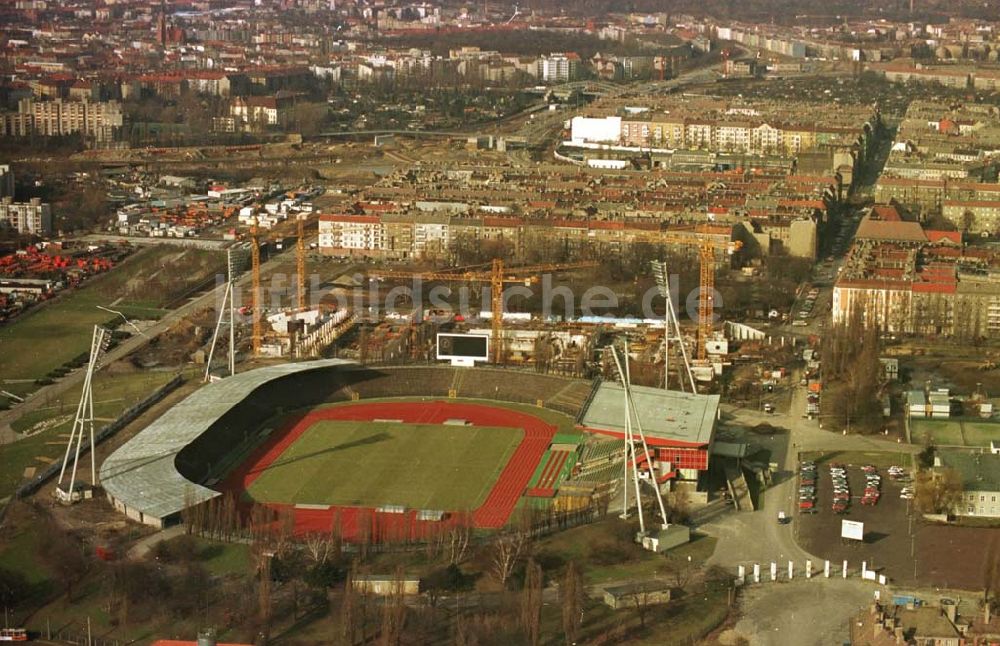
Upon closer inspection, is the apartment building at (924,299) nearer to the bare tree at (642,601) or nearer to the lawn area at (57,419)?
the lawn area at (57,419)

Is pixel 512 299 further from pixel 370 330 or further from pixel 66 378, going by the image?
pixel 66 378

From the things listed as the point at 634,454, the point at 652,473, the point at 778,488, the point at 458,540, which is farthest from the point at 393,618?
the point at 778,488

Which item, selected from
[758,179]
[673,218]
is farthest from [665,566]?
[758,179]

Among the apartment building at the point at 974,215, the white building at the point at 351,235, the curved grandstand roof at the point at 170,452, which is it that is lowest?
the curved grandstand roof at the point at 170,452

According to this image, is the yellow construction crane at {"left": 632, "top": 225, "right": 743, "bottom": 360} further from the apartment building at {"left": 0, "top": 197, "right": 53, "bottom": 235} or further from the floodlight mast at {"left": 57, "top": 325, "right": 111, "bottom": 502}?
the apartment building at {"left": 0, "top": 197, "right": 53, "bottom": 235}

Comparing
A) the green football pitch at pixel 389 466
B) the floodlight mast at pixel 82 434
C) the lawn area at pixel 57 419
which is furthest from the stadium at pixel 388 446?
the lawn area at pixel 57 419
